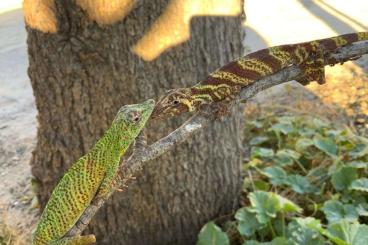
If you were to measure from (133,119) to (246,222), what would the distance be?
5.66 ft

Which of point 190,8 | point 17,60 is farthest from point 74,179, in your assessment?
point 17,60

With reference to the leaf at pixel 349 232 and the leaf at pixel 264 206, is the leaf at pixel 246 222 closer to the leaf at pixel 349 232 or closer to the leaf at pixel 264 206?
the leaf at pixel 264 206

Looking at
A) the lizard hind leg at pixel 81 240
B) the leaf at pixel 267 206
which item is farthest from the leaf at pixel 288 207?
the lizard hind leg at pixel 81 240

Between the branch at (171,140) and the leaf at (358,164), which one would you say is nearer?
the branch at (171,140)

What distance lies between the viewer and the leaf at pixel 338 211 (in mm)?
2736

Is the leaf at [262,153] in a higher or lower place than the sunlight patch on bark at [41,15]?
lower

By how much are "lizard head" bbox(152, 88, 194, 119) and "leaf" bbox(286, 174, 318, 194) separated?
173 centimetres

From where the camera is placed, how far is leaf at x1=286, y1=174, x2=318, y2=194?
3.04m

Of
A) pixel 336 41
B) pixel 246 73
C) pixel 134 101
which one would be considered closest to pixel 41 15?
pixel 134 101

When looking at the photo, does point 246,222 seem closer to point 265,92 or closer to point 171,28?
point 171,28

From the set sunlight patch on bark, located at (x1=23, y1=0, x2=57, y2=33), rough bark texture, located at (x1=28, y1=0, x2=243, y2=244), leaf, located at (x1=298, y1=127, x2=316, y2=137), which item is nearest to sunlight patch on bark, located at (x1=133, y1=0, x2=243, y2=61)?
rough bark texture, located at (x1=28, y1=0, x2=243, y2=244)

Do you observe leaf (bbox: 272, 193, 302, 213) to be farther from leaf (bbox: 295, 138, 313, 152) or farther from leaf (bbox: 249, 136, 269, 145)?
leaf (bbox: 249, 136, 269, 145)

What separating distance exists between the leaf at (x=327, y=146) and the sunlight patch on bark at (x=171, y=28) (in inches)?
47.3

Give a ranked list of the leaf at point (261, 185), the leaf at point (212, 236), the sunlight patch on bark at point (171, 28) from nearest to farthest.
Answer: the sunlight patch on bark at point (171, 28) < the leaf at point (212, 236) < the leaf at point (261, 185)
